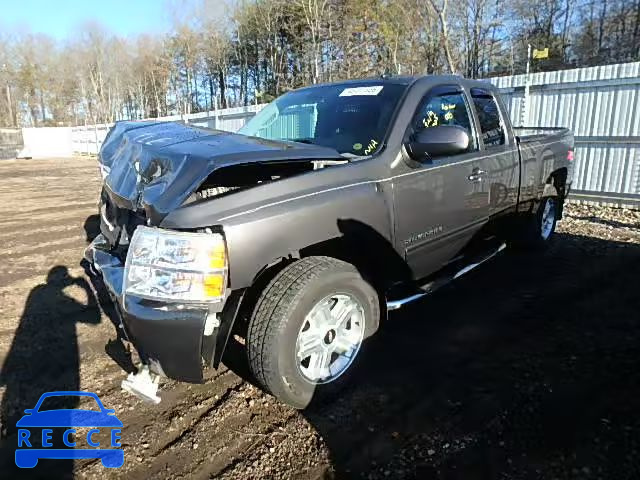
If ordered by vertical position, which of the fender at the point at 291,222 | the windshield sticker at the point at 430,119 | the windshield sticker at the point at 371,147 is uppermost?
the windshield sticker at the point at 430,119

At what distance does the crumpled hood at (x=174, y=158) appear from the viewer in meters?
2.29

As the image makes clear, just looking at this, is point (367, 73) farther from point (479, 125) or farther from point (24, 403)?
point (24, 403)

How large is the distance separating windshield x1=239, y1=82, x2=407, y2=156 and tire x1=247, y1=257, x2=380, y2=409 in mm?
948

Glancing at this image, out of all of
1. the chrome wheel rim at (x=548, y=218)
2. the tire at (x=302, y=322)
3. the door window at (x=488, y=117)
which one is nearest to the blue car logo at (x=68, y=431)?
the tire at (x=302, y=322)

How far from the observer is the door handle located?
3635 mm

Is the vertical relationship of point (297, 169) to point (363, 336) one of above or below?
above

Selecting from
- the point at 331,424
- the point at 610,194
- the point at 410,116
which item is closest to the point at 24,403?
the point at 331,424

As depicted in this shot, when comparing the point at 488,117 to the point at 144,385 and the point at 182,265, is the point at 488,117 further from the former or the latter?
the point at 144,385

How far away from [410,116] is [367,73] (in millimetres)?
24456

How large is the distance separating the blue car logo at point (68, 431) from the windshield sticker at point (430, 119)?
2866 millimetres

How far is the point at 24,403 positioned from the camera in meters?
2.68

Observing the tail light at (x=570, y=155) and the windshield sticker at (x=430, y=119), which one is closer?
the windshield sticker at (x=430, y=119)

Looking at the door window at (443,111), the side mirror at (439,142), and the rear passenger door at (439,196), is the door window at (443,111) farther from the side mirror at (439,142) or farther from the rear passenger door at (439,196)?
the side mirror at (439,142)

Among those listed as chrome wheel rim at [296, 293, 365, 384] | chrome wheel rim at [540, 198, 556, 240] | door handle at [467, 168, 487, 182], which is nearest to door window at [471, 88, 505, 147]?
door handle at [467, 168, 487, 182]
